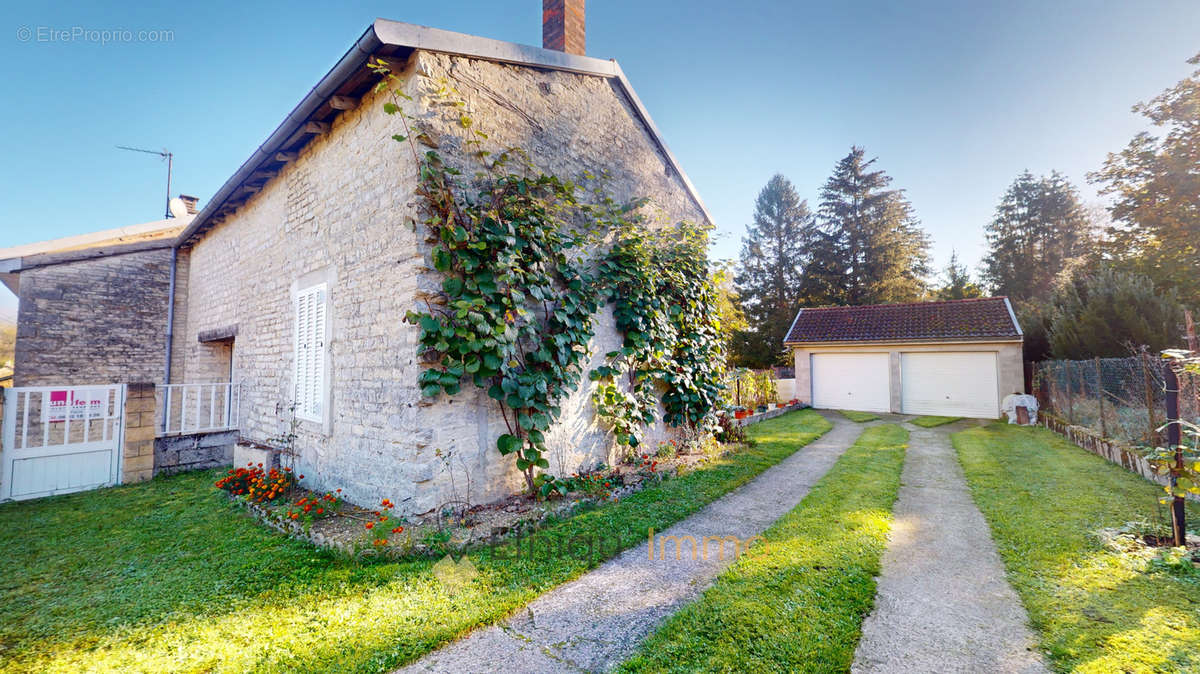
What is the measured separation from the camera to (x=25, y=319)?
804 cm

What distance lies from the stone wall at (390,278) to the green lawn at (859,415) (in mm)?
8468

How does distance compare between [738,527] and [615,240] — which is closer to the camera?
[738,527]

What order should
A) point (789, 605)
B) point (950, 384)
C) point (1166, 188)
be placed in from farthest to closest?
point (1166, 188), point (950, 384), point (789, 605)

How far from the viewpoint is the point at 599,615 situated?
272cm

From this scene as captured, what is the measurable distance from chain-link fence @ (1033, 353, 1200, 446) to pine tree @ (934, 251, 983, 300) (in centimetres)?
1670

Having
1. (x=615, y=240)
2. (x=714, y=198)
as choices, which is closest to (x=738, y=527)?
(x=615, y=240)

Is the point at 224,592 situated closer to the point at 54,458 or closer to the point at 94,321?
the point at 54,458

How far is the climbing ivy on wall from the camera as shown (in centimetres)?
409

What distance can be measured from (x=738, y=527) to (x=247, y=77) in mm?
9129

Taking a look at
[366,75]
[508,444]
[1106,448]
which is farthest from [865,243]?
[366,75]

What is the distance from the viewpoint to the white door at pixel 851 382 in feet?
45.8

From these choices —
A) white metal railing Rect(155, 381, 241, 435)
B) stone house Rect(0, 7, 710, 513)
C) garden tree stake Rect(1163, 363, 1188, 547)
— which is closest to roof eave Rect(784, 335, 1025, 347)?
stone house Rect(0, 7, 710, 513)

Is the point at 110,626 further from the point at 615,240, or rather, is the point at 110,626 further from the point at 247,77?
the point at 247,77

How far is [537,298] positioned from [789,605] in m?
3.29
